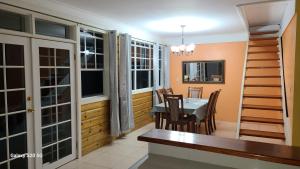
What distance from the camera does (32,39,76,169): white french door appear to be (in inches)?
119

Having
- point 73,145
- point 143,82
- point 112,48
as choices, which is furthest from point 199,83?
point 73,145

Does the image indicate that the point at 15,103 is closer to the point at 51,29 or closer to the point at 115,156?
the point at 51,29

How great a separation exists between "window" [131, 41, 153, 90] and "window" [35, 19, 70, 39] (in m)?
2.06

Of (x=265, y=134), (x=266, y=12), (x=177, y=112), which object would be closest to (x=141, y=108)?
(x=177, y=112)

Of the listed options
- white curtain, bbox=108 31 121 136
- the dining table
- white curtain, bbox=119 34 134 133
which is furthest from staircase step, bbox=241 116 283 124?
white curtain, bbox=108 31 121 136

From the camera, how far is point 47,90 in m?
3.20

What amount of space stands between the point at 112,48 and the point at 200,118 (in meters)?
2.32

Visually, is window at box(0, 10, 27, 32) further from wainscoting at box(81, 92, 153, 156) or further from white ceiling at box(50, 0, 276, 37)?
wainscoting at box(81, 92, 153, 156)

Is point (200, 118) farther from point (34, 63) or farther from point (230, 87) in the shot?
point (34, 63)

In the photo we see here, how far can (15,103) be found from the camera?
2.76 m

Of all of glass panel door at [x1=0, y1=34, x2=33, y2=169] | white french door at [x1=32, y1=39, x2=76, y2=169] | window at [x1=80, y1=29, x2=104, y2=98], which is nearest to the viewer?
glass panel door at [x1=0, y1=34, x2=33, y2=169]

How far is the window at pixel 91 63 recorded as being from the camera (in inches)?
159

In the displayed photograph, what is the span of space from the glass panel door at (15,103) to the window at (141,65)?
289cm

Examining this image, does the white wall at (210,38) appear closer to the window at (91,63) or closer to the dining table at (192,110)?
the dining table at (192,110)
